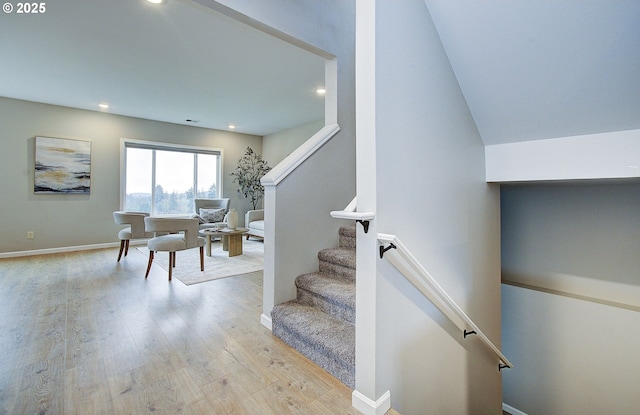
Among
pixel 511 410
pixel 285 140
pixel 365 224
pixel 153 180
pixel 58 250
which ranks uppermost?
pixel 285 140

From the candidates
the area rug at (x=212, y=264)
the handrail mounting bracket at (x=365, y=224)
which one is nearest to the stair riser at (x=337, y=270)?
the handrail mounting bracket at (x=365, y=224)

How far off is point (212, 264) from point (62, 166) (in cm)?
346

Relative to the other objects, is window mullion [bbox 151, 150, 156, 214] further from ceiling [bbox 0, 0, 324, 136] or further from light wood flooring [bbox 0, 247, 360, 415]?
light wood flooring [bbox 0, 247, 360, 415]

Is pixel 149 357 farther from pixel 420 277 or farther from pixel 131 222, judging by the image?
pixel 131 222

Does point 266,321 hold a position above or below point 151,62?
below

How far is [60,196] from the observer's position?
510 centimetres

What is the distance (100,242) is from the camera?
5.48 meters

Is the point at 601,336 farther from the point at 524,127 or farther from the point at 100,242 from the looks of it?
the point at 100,242

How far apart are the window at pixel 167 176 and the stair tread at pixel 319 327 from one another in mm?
5197

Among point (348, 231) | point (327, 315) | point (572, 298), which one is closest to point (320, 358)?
point (327, 315)

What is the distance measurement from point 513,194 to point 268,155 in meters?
5.78

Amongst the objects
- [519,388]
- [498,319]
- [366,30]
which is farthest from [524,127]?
[519,388]

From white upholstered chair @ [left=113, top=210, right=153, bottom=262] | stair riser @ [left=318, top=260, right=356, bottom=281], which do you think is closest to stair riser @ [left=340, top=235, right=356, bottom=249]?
stair riser @ [left=318, top=260, right=356, bottom=281]

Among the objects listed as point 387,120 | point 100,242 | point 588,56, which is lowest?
point 100,242
